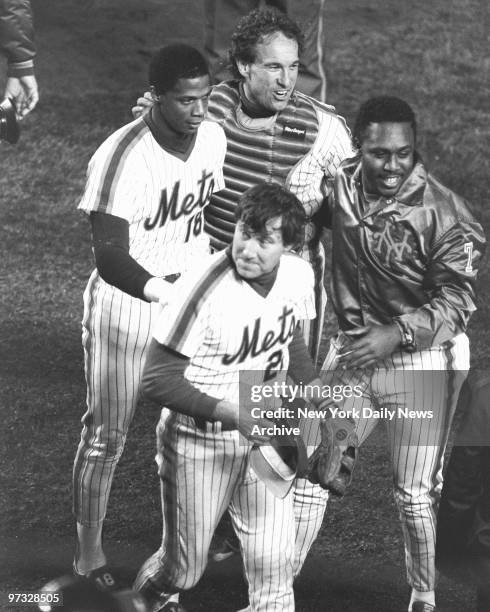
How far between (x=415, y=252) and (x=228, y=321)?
2.12ft

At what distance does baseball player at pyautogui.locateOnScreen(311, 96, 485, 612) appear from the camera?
3.62 meters

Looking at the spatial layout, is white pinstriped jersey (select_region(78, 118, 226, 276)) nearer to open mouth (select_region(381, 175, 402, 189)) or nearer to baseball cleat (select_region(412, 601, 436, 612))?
open mouth (select_region(381, 175, 402, 189))

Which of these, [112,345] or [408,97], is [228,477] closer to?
[112,345]

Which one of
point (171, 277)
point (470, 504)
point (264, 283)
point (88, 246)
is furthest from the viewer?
point (88, 246)

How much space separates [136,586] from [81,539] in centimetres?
36

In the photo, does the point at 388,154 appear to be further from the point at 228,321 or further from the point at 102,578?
the point at 102,578

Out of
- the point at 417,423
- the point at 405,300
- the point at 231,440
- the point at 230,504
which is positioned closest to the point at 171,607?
the point at 230,504

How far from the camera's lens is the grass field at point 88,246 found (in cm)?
435

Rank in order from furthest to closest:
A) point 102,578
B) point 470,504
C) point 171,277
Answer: point 102,578, point 171,277, point 470,504

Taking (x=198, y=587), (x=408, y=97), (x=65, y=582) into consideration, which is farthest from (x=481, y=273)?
(x=65, y=582)

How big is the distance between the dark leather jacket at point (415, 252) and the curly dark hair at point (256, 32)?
0.48 metres

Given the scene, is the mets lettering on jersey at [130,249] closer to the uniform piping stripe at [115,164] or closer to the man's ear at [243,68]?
the uniform piping stripe at [115,164]

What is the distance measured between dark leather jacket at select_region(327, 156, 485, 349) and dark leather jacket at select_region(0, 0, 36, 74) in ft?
8.54

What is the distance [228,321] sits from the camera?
333 cm
